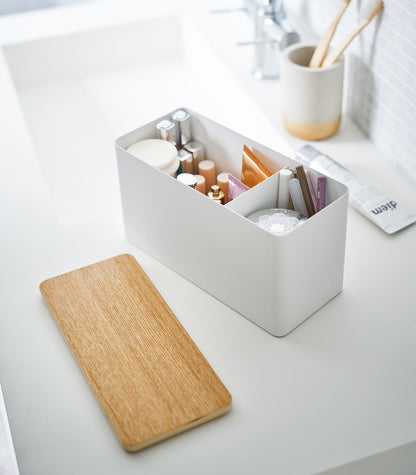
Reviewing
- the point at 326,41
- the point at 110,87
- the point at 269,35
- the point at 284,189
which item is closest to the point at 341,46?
the point at 326,41

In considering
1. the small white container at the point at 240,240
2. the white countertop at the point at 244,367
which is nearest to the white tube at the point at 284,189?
the small white container at the point at 240,240

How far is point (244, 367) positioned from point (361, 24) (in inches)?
24.0

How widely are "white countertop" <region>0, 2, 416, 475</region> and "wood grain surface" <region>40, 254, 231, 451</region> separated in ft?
0.06

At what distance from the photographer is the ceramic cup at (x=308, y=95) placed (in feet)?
3.74

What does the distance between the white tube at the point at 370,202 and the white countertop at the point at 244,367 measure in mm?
15

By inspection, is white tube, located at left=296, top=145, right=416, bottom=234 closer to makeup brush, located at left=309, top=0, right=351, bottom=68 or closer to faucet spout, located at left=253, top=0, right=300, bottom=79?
makeup brush, located at left=309, top=0, right=351, bottom=68

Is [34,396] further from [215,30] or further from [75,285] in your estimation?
[215,30]

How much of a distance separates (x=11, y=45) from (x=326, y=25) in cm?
67

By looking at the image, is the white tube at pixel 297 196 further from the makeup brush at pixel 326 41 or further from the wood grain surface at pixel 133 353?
the makeup brush at pixel 326 41

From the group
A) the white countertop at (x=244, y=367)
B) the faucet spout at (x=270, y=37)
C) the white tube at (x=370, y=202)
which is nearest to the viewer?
the white countertop at (x=244, y=367)

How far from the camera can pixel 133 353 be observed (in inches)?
32.5

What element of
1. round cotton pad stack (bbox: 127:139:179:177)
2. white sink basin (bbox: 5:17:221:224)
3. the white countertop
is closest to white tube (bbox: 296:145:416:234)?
the white countertop

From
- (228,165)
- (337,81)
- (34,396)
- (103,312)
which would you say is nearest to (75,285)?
(103,312)

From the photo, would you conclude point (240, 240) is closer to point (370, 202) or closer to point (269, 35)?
point (370, 202)
